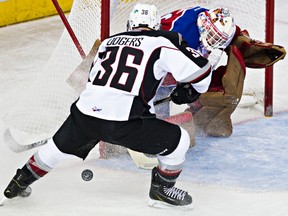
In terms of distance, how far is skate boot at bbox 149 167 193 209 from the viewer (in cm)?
311

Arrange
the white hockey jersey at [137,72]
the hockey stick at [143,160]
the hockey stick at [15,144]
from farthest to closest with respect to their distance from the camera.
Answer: the hockey stick at [15,144] → the hockey stick at [143,160] → the white hockey jersey at [137,72]

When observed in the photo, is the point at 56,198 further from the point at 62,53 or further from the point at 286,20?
the point at 286,20

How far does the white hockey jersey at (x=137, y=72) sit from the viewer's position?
2.99 metres

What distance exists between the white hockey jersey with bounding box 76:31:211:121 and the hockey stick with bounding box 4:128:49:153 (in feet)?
2.19

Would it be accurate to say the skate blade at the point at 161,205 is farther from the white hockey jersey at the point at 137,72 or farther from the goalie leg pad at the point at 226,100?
the goalie leg pad at the point at 226,100

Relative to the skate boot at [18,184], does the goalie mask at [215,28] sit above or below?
above

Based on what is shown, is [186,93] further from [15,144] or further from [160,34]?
[15,144]

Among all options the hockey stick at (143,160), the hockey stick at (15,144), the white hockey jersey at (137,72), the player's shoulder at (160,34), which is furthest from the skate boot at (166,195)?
the hockey stick at (15,144)

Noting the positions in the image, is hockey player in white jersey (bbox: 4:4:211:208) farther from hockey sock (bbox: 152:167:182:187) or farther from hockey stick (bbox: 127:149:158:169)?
hockey stick (bbox: 127:149:158:169)

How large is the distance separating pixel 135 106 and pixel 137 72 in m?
0.12

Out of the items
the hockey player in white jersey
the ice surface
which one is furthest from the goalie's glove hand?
the ice surface

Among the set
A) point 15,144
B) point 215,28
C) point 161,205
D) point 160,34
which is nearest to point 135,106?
point 160,34

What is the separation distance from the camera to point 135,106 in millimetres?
3012

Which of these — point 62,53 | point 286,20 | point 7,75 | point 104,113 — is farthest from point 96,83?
point 286,20
